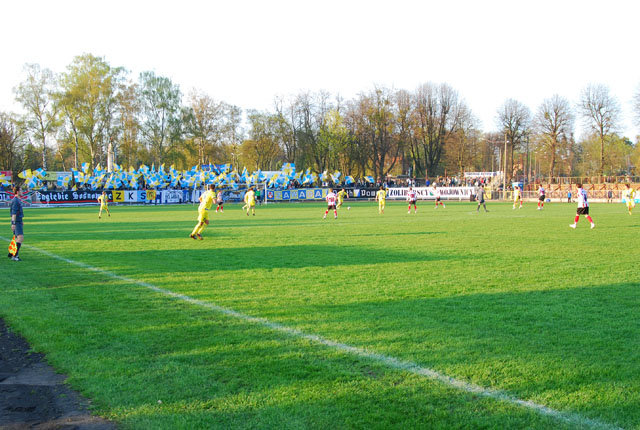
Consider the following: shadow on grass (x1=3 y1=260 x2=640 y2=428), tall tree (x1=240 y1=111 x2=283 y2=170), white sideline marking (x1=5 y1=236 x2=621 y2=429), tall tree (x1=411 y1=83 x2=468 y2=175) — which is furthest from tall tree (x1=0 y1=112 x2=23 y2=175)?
white sideline marking (x1=5 y1=236 x2=621 y2=429)

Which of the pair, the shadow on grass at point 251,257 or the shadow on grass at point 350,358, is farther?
the shadow on grass at point 251,257

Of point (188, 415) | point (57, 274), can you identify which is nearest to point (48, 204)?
point (57, 274)

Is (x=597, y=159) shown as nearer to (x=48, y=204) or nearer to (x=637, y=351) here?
(x=48, y=204)

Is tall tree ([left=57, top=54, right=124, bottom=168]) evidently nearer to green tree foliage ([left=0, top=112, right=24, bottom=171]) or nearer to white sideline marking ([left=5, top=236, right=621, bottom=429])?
green tree foliage ([left=0, top=112, right=24, bottom=171])

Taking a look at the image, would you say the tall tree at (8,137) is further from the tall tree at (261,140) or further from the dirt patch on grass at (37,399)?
the dirt patch on grass at (37,399)

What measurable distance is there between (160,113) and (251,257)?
59007 mm

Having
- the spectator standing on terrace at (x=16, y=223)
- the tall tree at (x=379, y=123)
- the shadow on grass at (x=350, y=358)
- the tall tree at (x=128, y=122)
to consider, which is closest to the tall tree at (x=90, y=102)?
the tall tree at (x=128, y=122)

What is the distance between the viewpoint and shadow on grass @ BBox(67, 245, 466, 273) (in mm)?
12180

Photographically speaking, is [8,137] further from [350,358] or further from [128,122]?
[350,358]

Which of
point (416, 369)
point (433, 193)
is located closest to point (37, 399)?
point (416, 369)

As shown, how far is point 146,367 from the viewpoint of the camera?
17.6 ft

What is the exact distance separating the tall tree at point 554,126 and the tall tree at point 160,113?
161 ft

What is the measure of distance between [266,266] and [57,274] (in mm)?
4464

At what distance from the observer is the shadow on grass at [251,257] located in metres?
12.2
